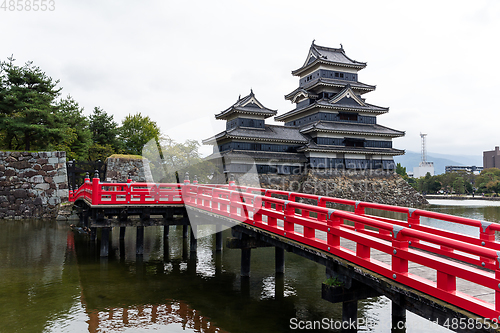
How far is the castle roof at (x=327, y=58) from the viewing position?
48000 millimetres

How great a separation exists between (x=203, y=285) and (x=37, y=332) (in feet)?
16.7

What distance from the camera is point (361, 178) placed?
46.3 m

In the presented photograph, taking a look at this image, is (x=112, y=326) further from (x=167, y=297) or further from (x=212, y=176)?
(x=212, y=176)

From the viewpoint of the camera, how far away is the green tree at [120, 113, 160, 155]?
4841 centimetres

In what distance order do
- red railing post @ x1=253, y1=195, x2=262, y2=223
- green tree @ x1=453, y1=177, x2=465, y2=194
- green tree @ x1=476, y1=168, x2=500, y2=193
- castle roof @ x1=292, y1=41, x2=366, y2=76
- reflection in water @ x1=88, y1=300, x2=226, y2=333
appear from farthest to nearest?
green tree @ x1=453, y1=177, x2=465, y2=194
green tree @ x1=476, y1=168, x2=500, y2=193
castle roof @ x1=292, y1=41, x2=366, y2=76
red railing post @ x1=253, y1=195, x2=262, y2=223
reflection in water @ x1=88, y1=300, x2=226, y2=333

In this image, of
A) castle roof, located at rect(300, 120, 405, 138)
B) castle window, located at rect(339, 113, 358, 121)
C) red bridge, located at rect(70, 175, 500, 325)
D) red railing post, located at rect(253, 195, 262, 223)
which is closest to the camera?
red bridge, located at rect(70, 175, 500, 325)

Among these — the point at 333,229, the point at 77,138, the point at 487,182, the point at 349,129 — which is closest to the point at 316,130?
the point at 349,129

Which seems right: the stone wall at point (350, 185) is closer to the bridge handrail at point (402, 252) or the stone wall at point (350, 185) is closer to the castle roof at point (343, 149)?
the castle roof at point (343, 149)

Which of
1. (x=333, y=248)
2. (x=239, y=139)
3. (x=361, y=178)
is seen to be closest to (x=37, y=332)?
(x=333, y=248)

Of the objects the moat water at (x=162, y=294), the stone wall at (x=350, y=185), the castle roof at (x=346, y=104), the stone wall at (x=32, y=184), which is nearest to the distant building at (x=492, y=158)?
the stone wall at (x=350, y=185)

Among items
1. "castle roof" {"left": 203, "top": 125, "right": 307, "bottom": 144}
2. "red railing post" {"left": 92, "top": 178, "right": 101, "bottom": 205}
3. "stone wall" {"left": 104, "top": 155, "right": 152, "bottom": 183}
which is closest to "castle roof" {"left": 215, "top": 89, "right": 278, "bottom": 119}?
"castle roof" {"left": 203, "top": 125, "right": 307, "bottom": 144}

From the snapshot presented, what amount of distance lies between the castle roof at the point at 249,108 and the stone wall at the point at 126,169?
1323 cm

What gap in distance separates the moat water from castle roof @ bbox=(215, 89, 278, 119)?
89.6 feet

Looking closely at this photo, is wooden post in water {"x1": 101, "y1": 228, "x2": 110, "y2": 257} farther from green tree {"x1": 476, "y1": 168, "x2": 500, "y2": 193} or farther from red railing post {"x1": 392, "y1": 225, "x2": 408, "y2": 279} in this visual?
green tree {"x1": 476, "y1": 168, "x2": 500, "y2": 193}
